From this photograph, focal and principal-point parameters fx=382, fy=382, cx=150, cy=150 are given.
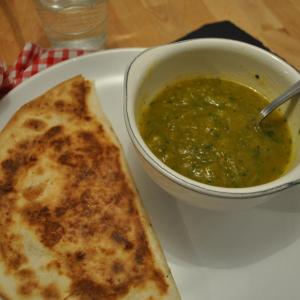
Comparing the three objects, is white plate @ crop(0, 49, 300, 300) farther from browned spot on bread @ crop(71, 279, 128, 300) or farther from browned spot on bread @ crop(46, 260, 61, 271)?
browned spot on bread @ crop(46, 260, 61, 271)

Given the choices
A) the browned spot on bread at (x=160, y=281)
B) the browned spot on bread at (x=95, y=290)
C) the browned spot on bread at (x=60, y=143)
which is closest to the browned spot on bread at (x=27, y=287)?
the browned spot on bread at (x=95, y=290)

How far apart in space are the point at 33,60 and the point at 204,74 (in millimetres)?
976

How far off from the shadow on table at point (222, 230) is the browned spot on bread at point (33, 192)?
0.42 m

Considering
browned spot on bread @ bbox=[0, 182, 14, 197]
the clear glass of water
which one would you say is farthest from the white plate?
the clear glass of water

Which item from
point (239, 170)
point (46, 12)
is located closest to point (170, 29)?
point (46, 12)

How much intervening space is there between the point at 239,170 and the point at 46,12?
1497 millimetres

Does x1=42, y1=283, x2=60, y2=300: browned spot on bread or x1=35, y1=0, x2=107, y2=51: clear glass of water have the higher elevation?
x1=35, y1=0, x2=107, y2=51: clear glass of water

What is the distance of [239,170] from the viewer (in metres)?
1.44

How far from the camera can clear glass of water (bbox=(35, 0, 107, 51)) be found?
2213 millimetres

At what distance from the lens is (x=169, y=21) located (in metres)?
2.49

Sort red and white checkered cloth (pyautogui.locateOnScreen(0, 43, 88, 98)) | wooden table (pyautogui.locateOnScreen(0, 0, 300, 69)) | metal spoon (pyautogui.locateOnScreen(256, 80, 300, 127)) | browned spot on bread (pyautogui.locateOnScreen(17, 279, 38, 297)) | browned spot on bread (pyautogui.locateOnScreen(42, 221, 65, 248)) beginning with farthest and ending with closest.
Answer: wooden table (pyautogui.locateOnScreen(0, 0, 300, 69)) → red and white checkered cloth (pyautogui.locateOnScreen(0, 43, 88, 98)) → metal spoon (pyautogui.locateOnScreen(256, 80, 300, 127)) → browned spot on bread (pyautogui.locateOnScreen(42, 221, 65, 248)) → browned spot on bread (pyautogui.locateOnScreen(17, 279, 38, 297))

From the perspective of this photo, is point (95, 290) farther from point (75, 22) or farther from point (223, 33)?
point (223, 33)

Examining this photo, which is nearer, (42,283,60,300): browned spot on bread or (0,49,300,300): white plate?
(42,283,60,300): browned spot on bread

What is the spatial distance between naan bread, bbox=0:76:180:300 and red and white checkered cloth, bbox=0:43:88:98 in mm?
370
